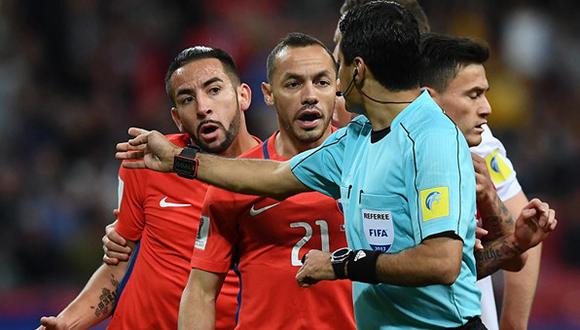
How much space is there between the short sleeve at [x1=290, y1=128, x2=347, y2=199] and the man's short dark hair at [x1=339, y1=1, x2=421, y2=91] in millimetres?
391

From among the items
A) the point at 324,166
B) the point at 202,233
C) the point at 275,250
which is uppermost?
the point at 324,166

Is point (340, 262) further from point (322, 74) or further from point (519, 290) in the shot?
point (519, 290)

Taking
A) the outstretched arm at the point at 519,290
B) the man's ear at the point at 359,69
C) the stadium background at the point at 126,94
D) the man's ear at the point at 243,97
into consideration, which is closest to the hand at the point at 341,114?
the man's ear at the point at 243,97

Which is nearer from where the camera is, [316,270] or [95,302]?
[316,270]

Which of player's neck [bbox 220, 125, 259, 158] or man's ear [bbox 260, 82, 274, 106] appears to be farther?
player's neck [bbox 220, 125, 259, 158]

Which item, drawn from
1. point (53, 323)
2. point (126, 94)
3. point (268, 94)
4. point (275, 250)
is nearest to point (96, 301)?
point (53, 323)

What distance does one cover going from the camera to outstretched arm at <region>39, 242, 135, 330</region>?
17.3ft

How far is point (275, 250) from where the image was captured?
4531 millimetres

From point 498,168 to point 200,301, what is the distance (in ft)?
5.24

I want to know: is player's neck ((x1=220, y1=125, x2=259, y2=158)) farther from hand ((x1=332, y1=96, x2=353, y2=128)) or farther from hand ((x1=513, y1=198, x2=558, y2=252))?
hand ((x1=513, y1=198, x2=558, y2=252))

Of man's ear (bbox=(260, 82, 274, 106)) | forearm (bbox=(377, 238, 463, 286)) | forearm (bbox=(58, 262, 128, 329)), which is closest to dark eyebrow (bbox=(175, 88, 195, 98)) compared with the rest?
man's ear (bbox=(260, 82, 274, 106))

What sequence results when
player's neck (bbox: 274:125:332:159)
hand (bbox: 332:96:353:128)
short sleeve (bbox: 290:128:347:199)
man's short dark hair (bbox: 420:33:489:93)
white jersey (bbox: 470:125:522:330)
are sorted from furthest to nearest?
hand (bbox: 332:96:353:128)
white jersey (bbox: 470:125:522:330)
player's neck (bbox: 274:125:332:159)
man's short dark hair (bbox: 420:33:489:93)
short sleeve (bbox: 290:128:347:199)

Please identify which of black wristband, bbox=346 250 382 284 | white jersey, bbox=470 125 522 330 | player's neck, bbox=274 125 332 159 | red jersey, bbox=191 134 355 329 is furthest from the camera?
white jersey, bbox=470 125 522 330

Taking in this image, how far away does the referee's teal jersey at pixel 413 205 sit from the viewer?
140 inches
